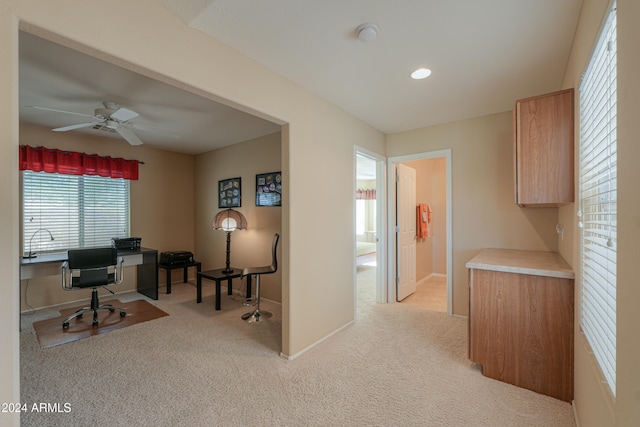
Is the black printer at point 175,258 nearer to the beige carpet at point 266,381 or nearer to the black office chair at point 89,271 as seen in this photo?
the black office chair at point 89,271

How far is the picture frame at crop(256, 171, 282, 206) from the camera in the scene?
418cm

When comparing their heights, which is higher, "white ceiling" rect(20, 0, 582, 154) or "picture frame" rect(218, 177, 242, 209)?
"white ceiling" rect(20, 0, 582, 154)

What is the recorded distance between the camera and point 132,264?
4.18m

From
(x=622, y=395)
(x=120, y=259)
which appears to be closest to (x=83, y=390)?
(x=120, y=259)

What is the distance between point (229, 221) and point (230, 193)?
82 cm

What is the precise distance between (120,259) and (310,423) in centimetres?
350

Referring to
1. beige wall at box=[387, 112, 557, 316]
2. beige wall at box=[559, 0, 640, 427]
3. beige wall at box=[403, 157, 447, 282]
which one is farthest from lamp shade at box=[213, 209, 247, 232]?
beige wall at box=[559, 0, 640, 427]

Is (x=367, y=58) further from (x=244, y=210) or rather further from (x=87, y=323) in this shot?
(x=87, y=323)

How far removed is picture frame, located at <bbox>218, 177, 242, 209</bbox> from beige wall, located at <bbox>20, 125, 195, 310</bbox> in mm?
934

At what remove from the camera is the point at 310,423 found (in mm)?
1748

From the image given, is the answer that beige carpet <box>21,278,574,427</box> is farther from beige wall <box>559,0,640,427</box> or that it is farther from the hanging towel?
the hanging towel

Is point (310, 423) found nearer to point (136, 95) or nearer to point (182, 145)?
point (136, 95)

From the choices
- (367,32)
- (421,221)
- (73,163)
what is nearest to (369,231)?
(421,221)

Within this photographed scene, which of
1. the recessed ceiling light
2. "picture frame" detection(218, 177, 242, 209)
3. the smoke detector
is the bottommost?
"picture frame" detection(218, 177, 242, 209)
